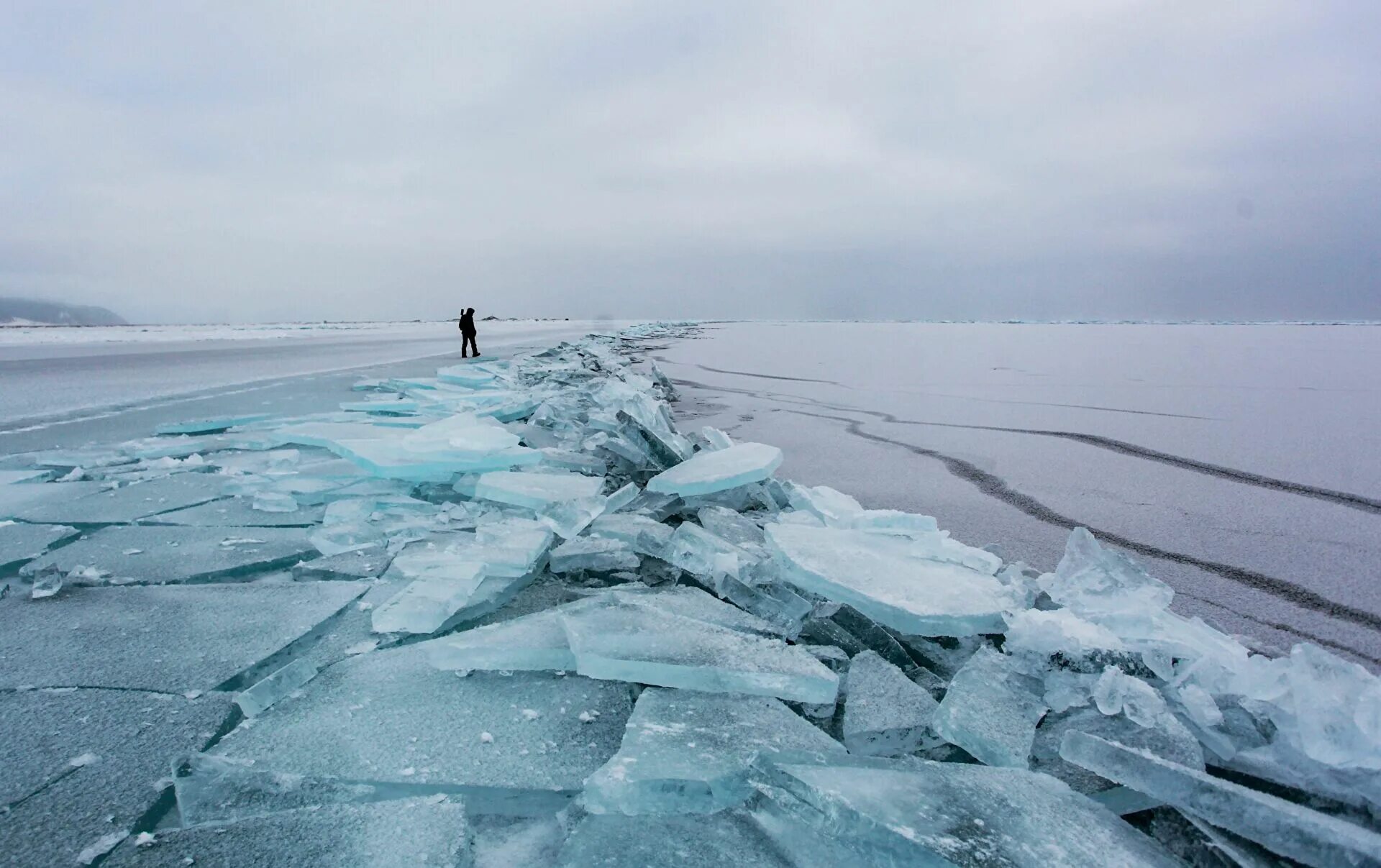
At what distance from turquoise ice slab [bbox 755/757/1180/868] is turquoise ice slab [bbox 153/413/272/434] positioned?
397 centimetres

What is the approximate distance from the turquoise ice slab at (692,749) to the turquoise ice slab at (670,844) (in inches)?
0.6

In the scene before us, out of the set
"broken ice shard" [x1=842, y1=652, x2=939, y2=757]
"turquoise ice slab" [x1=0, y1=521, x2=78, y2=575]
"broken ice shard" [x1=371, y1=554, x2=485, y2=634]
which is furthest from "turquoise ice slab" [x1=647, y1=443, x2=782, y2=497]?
"turquoise ice slab" [x1=0, y1=521, x2=78, y2=575]

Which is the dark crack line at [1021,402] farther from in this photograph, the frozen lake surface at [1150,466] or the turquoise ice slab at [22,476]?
the turquoise ice slab at [22,476]

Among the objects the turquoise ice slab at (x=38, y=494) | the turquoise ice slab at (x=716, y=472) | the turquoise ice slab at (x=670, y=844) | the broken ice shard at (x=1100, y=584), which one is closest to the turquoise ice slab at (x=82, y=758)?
the turquoise ice slab at (x=670, y=844)

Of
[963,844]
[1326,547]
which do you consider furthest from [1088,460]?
[963,844]

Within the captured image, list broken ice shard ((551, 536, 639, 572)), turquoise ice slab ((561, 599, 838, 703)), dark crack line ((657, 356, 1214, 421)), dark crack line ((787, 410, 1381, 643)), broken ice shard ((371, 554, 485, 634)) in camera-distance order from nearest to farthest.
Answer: turquoise ice slab ((561, 599, 838, 703)) → broken ice shard ((371, 554, 485, 634)) → dark crack line ((787, 410, 1381, 643)) → broken ice shard ((551, 536, 639, 572)) → dark crack line ((657, 356, 1214, 421))

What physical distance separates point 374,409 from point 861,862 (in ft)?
14.3

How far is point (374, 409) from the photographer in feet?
14.5

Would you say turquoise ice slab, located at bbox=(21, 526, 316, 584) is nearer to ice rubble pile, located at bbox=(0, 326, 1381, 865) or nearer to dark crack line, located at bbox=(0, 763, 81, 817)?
ice rubble pile, located at bbox=(0, 326, 1381, 865)

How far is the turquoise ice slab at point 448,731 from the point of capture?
0.94 m

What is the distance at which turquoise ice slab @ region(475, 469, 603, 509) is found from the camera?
2.21 meters

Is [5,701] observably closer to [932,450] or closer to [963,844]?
[963,844]

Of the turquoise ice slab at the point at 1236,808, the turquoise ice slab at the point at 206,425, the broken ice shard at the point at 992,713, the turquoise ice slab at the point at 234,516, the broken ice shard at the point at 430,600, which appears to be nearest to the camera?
the turquoise ice slab at the point at 1236,808

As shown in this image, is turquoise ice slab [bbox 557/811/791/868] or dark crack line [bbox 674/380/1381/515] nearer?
turquoise ice slab [bbox 557/811/791/868]
